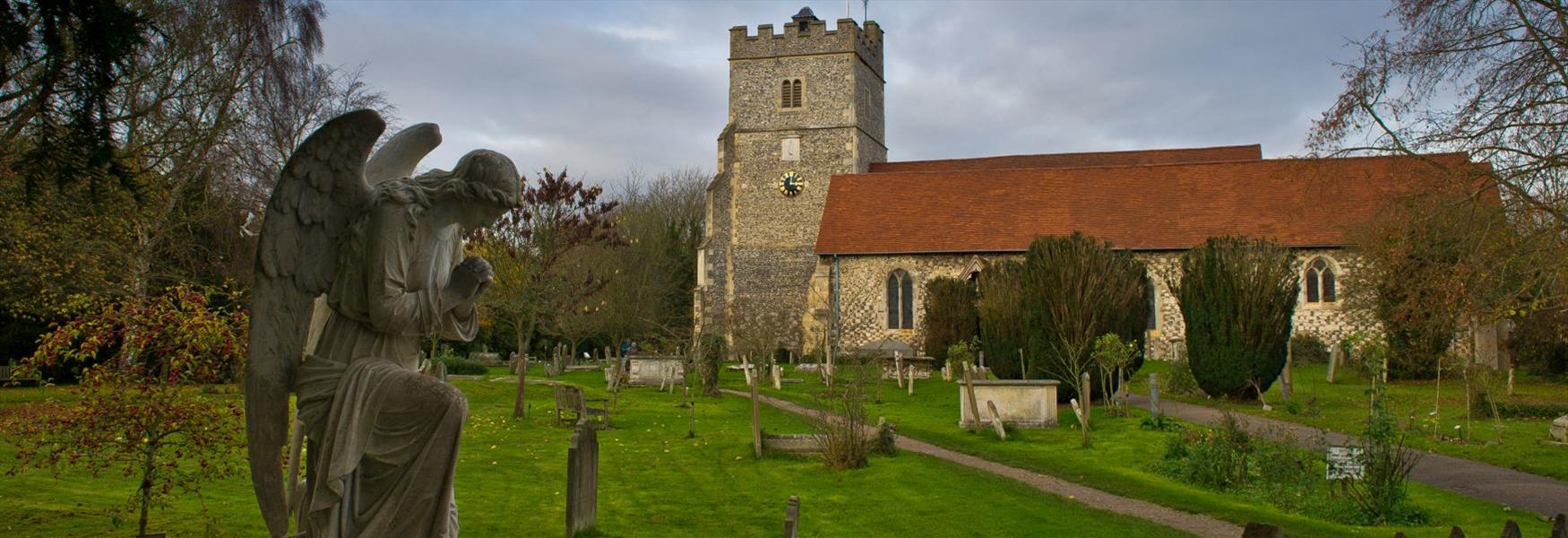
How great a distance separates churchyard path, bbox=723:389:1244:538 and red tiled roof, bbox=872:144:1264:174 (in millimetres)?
29764

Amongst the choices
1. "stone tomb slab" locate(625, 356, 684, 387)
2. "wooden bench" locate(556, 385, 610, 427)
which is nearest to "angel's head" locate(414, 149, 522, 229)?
"wooden bench" locate(556, 385, 610, 427)

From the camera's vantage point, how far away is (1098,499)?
35.2 feet

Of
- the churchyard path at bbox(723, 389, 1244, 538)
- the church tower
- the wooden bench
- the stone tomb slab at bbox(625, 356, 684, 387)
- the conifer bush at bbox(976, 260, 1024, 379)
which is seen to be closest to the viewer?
the churchyard path at bbox(723, 389, 1244, 538)

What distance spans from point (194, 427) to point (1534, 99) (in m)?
14.3

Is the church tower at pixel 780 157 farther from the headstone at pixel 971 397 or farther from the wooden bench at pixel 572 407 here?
the headstone at pixel 971 397

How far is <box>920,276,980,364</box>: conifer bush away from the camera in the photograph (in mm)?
28391

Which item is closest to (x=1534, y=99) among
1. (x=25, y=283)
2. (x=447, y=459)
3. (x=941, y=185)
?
(x=447, y=459)

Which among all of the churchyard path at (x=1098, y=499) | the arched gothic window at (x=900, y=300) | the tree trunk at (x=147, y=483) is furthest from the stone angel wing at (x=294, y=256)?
the arched gothic window at (x=900, y=300)

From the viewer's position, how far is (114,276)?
18703 millimetres

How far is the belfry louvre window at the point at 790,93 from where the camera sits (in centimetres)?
4194

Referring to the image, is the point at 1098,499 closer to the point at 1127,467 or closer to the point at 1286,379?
the point at 1127,467

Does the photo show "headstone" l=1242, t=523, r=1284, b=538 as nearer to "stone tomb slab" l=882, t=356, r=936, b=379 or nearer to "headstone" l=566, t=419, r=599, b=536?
"headstone" l=566, t=419, r=599, b=536

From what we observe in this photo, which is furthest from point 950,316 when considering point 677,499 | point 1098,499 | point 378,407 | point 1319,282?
point 378,407

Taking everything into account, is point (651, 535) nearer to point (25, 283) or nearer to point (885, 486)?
point (885, 486)
